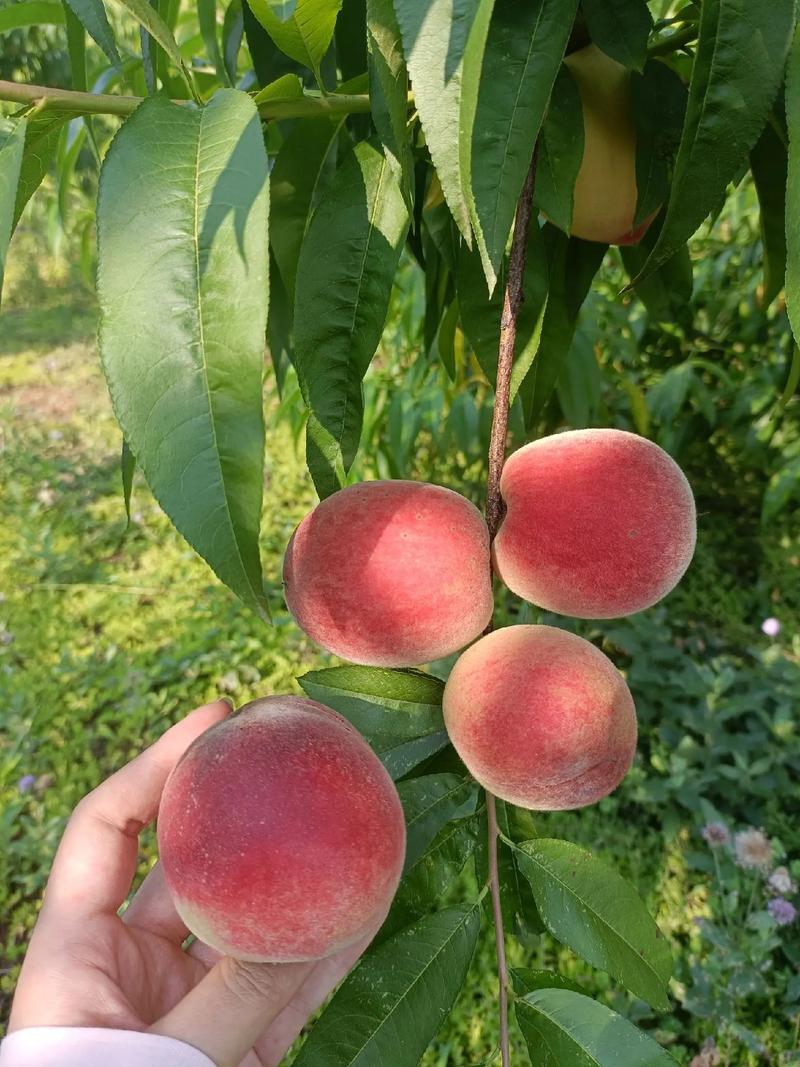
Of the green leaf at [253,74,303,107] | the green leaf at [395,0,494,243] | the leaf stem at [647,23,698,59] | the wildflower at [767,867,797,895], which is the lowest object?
the wildflower at [767,867,797,895]

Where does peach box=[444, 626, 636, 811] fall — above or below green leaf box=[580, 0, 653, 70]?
below

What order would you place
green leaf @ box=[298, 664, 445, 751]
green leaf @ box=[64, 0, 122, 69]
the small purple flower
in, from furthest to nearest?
the small purple flower → green leaf @ box=[298, 664, 445, 751] → green leaf @ box=[64, 0, 122, 69]

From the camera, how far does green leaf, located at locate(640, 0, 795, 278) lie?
556 mm

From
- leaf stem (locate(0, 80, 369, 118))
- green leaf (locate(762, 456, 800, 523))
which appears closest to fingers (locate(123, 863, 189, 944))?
leaf stem (locate(0, 80, 369, 118))

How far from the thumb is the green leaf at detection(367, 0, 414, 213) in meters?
0.63

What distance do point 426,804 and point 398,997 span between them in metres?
0.16

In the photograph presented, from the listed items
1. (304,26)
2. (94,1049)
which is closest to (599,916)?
(94,1049)

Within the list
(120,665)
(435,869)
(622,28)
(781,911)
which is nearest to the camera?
(622,28)

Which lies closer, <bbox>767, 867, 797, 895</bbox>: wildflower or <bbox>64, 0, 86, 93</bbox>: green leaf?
<bbox>64, 0, 86, 93</bbox>: green leaf

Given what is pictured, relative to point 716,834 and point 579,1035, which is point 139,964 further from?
point 716,834

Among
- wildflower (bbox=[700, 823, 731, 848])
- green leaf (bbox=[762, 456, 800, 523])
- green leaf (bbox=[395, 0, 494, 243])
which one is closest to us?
green leaf (bbox=[395, 0, 494, 243])

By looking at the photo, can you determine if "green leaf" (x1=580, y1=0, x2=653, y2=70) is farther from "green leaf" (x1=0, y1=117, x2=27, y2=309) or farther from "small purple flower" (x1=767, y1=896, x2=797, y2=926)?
"small purple flower" (x1=767, y1=896, x2=797, y2=926)

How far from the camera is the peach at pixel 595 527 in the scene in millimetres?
766

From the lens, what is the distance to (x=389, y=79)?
0.57 metres
